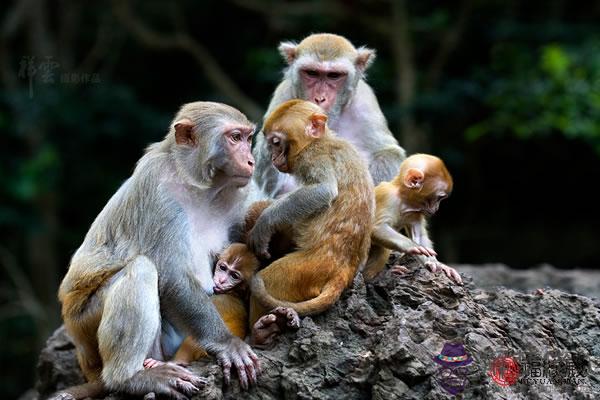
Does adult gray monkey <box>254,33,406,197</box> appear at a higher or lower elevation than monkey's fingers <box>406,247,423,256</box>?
higher

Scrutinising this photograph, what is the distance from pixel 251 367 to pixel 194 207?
3.77 ft

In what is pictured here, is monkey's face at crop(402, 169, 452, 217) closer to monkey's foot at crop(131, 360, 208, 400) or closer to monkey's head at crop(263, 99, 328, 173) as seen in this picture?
monkey's head at crop(263, 99, 328, 173)

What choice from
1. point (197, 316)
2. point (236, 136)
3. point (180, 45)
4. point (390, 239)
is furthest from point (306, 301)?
point (180, 45)

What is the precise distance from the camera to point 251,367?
5457mm

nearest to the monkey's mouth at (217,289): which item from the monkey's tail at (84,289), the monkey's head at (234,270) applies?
the monkey's head at (234,270)

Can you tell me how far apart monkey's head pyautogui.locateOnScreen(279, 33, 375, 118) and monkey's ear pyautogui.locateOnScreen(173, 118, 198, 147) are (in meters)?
2.02

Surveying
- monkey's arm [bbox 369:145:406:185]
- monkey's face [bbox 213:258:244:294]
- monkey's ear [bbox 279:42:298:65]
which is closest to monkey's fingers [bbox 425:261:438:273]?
monkey's face [bbox 213:258:244:294]

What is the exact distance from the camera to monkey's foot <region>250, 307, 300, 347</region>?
5590mm

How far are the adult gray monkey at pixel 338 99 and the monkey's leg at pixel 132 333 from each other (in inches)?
89.6

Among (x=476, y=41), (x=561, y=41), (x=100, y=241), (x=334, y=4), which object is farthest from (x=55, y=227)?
(x=100, y=241)

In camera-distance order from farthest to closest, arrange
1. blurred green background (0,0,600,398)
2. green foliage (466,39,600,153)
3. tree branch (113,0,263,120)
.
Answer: tree branch (113,0,263,120)
blurred green background (0,0,600,398)
green foliage (466,39,600,153)

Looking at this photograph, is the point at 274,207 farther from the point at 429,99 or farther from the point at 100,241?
the point at 429,99

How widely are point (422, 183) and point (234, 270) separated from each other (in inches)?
60.3

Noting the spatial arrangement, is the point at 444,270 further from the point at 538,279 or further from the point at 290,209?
the point at 538,279
